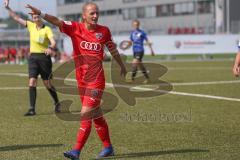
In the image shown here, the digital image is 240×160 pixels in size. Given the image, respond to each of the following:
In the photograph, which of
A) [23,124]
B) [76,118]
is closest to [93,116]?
[23,124]

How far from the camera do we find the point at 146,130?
941cm

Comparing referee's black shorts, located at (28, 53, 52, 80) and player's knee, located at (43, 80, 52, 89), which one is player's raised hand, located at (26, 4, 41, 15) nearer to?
referee's black shorts, located at (28, 53, 52, 80)

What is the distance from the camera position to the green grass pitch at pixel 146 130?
24.5 feet

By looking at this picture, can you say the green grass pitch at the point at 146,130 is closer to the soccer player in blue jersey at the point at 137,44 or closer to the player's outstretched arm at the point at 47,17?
the player's outstretched arm at the point at 47,17

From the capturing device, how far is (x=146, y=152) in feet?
24.7

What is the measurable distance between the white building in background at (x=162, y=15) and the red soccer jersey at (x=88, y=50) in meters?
57.2

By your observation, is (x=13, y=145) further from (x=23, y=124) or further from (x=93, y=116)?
(x=23, y=124)

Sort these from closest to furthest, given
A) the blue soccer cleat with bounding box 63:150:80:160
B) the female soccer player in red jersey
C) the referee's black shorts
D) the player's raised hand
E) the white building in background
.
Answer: the player's raised hand
the blue soccer cleat with bounding box 63:150:80:160
the female soccer player in red jersey
the referee's black shorts
the white building in background

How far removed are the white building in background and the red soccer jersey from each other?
188 ft

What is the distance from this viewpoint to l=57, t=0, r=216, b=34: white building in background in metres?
69.6

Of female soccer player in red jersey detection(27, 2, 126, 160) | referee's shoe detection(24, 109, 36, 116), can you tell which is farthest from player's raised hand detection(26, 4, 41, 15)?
referee's shoe detection(24, 109, 36, 116)

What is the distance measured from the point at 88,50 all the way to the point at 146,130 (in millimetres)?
2783

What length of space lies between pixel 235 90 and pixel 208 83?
293 cm

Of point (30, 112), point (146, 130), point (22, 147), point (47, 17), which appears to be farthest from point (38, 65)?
point (47, 17)
